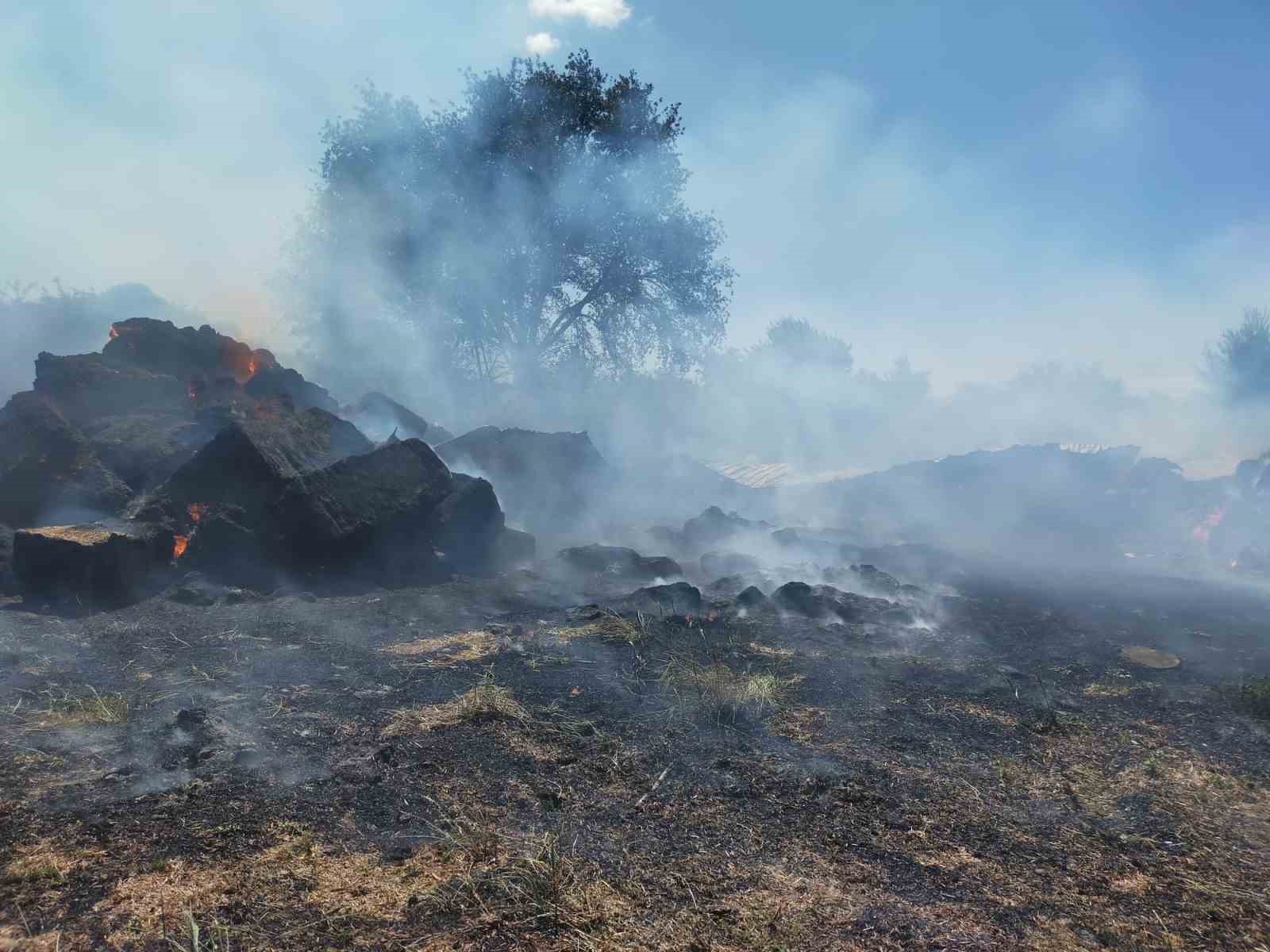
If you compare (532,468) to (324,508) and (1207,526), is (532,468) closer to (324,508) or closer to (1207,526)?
(324,508)

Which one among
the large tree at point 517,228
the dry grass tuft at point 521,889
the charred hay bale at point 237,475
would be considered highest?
the large tree at point 517,228

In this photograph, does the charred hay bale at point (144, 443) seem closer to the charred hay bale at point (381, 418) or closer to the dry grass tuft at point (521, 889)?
the charred hay bale at point (381, 418)

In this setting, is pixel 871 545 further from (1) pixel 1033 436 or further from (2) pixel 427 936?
(1) pixel 1033 436

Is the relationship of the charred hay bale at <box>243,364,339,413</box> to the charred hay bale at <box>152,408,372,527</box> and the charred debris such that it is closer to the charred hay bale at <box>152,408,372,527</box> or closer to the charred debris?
the charred debris

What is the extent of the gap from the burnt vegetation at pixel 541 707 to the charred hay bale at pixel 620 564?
5cm

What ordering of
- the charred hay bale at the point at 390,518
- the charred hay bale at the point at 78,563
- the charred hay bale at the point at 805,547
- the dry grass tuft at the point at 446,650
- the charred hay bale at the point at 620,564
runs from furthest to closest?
the charred hay bale at the point at 805,547
the charred hay bale at the point at 620,564
the charred hay bale at the point at 390,518
the charred hay bale at the point at 78,563
the dry grass tuft at the point at 446,650

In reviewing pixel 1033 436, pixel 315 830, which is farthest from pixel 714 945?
pixel 1033 436

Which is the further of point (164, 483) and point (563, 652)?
Answer: point (164, 483)

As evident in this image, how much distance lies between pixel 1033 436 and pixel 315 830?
1333 inches

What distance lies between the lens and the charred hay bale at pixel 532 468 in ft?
50.1

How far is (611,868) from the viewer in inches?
136

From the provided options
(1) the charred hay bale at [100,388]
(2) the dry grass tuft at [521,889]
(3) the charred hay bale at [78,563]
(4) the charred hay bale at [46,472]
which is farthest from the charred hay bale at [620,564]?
(2) the dry grass tuft at [521,889]

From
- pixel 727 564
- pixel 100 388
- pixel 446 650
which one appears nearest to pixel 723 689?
pixel 446 650

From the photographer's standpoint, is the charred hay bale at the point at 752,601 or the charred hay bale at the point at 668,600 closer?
the charred hay bale at the point at 668,600
